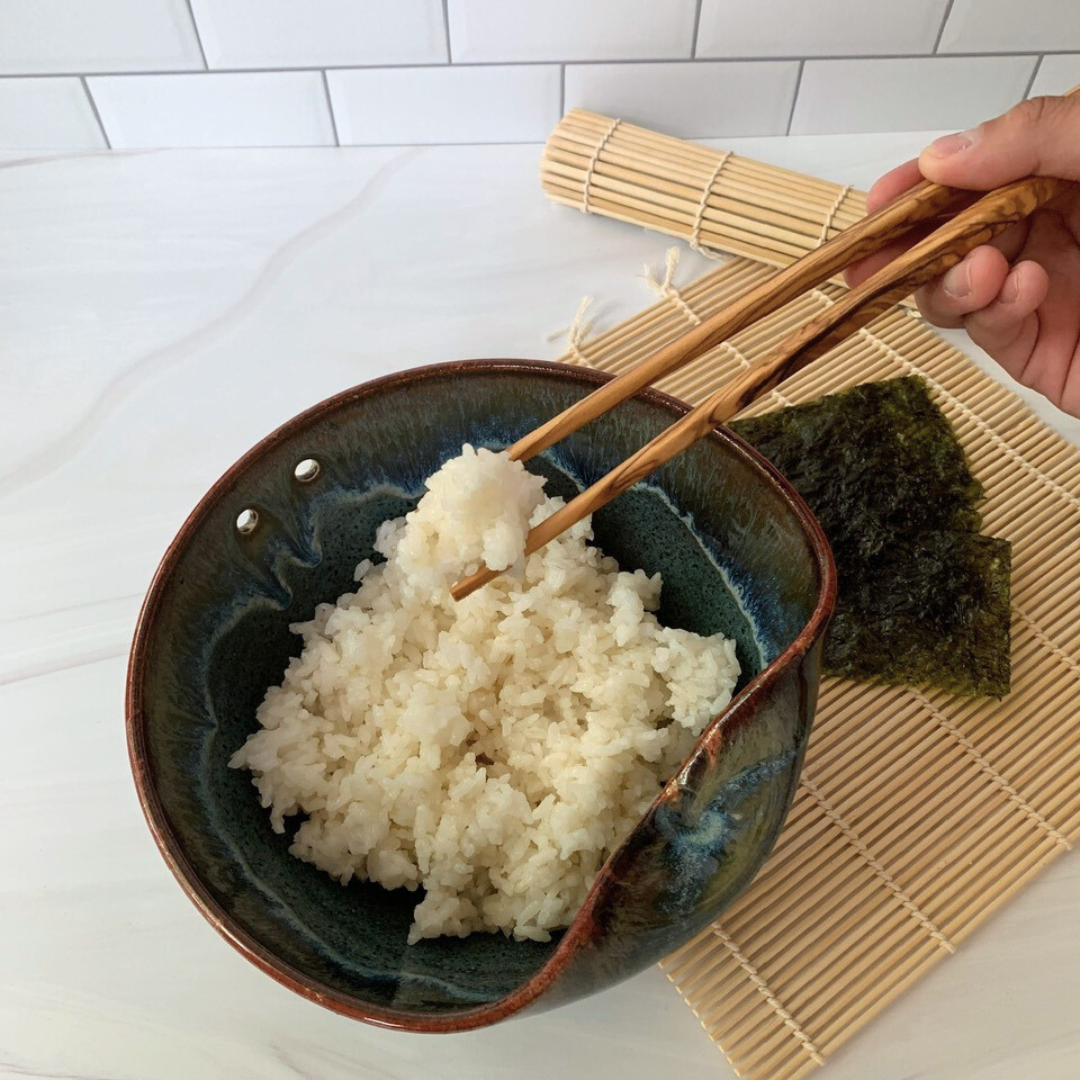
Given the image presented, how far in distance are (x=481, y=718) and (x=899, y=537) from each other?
2.28 ft

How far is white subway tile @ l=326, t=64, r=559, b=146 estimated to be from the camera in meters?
1.92

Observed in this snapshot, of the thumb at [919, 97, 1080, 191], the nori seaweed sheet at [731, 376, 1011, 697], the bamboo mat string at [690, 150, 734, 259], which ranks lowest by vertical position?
the nori seaweed sheet at [731, 376, 1011, 697]

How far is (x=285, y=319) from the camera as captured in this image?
1.79m

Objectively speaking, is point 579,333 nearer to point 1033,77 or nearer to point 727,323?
point 727,323

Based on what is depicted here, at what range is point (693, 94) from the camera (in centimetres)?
196

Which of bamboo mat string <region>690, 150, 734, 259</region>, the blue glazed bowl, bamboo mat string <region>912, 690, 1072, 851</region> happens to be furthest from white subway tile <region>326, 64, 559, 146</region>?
bamboo mat string <region>912, 690, 1072, 851</region>

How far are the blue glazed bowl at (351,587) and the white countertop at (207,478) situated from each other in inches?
9.0

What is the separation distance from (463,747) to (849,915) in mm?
513

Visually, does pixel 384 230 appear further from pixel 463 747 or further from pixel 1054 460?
pixel 1054 460

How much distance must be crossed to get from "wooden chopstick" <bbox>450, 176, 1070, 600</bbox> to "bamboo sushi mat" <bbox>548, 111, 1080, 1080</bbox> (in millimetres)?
514

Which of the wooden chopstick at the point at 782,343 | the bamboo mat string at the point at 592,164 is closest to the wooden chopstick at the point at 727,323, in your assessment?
the wooden chopstick at the point at 782,343

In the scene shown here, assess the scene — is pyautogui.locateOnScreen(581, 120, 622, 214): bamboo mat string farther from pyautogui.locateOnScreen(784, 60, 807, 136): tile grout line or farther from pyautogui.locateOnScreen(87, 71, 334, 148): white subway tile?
pyautogui.locateOnScreen(87, 71, 334, 148): white subway tile

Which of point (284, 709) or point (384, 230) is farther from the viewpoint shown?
point (384, 230)

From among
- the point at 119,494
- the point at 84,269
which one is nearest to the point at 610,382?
the point at 119,494
